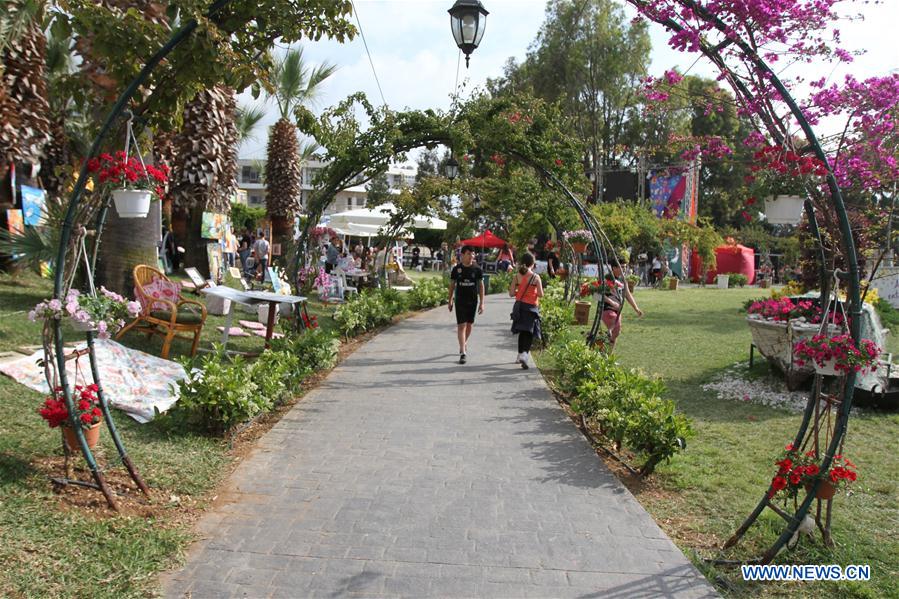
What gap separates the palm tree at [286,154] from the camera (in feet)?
72.7

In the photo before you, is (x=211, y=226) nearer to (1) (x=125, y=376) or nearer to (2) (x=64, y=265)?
(1) (x=125, y=376)

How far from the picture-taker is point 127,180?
14.6 ft

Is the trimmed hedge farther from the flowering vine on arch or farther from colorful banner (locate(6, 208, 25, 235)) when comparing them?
colorful banner (locate(6, 208, 25, 235))

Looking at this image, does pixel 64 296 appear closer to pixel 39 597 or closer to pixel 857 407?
pixel 39 597

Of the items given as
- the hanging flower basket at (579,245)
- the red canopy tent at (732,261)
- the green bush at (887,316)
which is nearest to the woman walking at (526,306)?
the green bush at (887,316)

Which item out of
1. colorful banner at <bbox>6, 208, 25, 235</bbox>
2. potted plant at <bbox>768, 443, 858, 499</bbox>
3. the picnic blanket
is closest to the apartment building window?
colorful banner at <bbox>6, 208, 25, 235</bbox>

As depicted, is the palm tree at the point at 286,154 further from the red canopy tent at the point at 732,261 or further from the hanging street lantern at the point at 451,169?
the red canopy tent at the point at 732,261

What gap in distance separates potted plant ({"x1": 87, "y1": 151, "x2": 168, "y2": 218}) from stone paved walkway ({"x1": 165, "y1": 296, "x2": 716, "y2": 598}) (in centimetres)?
204

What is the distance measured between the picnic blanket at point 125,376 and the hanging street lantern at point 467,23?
4.62 m

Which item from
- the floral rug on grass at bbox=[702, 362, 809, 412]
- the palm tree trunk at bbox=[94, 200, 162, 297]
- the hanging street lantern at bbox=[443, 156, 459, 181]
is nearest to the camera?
the floral rug on grass at bbox=[702, 362, 809, 412]

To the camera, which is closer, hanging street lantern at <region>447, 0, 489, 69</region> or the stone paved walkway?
the stone paved walkway

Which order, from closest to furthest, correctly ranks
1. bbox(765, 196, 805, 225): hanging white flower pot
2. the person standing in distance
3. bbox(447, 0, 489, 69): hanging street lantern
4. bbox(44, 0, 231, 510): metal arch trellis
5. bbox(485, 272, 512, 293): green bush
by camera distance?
bbox(44, 0, 231, 510): metal arch trellis → bbox(765, 196, 805, 225): hanging white flower pot → bbox(447, 0, 489, 69): hanging street lantern → the person standing in distance → bbox(485, 272, 512, 293): green bush

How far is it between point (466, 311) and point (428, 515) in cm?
549

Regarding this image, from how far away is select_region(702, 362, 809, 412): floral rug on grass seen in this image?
8.07 m
